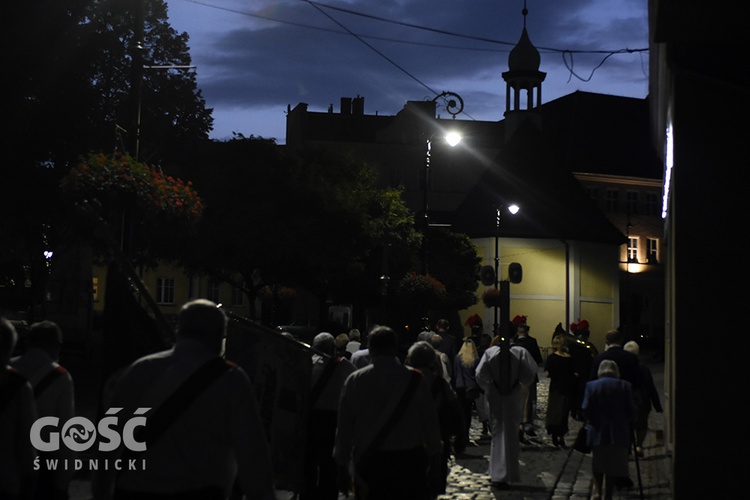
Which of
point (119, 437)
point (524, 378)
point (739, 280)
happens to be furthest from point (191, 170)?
point (119, 437)

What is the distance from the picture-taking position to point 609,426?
39.0 feet

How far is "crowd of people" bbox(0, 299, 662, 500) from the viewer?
197 inches

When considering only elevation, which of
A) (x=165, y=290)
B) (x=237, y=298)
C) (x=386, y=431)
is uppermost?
(x=165, y=290)

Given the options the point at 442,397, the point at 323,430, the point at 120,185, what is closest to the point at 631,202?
the point at 120,185

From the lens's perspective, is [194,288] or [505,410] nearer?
[505,410]

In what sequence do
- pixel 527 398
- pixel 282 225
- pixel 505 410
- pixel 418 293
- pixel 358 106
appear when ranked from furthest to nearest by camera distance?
pixel 358 106 < pixel 282 225 < pixel 418 293 < pixel 527 398 < pixel 505 410

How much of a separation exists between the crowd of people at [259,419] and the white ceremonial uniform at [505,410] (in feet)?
0.05

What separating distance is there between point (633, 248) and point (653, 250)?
1.83 metres

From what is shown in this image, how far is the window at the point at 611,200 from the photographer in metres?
82.6

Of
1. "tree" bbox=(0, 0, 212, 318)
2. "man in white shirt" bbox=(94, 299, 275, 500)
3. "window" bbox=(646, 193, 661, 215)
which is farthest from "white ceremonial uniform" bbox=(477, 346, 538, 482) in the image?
"window" bbox=(646, 193, 661, 215)

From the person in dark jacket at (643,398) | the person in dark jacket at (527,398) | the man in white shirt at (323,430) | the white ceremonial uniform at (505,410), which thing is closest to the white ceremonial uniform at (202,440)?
the man in white shirt at (323,430)

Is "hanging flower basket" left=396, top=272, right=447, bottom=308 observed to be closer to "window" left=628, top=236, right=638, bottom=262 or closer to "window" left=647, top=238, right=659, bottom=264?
"window" left=628, top=236, right=638, bottom=262

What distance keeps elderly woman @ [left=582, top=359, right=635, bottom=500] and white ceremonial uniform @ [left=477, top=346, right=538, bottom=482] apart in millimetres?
1628

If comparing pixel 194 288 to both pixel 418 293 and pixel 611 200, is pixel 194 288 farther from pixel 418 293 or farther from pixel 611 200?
pixel 418 293
